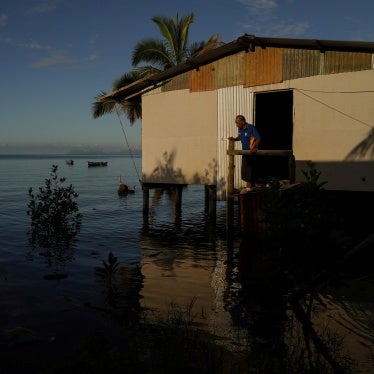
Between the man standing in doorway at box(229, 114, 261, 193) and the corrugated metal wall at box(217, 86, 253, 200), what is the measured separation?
101 inches

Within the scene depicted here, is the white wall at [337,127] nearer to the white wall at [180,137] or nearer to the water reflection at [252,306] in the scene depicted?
the white wall at [180,137]

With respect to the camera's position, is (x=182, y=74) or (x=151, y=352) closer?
(x=151, y=352)

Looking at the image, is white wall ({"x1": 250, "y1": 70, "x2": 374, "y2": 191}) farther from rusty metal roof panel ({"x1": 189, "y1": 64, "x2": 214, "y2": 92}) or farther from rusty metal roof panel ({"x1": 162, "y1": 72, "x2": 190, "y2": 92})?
rusty metal roof panel ({"x1": 162, "y1": 72, "x2": 190, "y2": 92})

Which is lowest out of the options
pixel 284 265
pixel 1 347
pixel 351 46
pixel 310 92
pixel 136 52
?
pixel 1 347

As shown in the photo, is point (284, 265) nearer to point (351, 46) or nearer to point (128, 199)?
point (351, 46)

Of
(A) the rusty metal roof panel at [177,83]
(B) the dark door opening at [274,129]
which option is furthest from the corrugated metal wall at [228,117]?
(B) the dark door opening at [274,129]

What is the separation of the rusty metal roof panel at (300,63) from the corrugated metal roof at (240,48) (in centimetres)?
24

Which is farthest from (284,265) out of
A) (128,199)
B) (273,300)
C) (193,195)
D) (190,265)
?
(193,195)

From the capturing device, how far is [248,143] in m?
12.9

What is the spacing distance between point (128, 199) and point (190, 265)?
60.5 ft

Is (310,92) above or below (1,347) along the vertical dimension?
above

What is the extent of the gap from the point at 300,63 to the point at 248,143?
3665 millimetres

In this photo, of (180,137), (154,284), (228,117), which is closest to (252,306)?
(154,284)

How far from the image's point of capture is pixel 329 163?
13.7 meters
